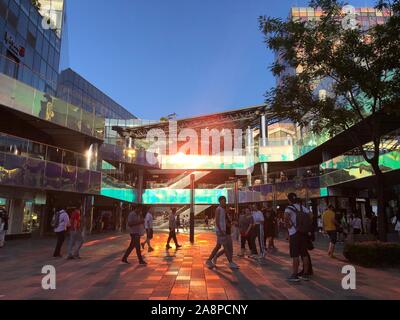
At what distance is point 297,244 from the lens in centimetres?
741

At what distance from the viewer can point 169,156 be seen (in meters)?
43.5

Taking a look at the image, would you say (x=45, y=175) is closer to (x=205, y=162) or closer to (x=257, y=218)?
(x=257, y=218)

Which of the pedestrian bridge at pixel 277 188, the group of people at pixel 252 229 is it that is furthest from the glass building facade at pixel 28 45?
the pedestrian bridge at pixel 277 188

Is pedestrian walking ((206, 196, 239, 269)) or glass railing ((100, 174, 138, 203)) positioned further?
glass railing ((100, 174, 138, 203))

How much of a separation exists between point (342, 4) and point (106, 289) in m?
11.3

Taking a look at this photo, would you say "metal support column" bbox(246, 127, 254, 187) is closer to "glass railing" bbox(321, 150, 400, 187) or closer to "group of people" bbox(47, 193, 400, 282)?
"glass railing" bbox(321, 150, 400, 187)

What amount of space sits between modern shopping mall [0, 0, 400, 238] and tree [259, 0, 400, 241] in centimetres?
159

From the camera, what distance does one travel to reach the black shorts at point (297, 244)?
7.38m

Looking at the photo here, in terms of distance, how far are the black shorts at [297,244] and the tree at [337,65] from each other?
193 inches

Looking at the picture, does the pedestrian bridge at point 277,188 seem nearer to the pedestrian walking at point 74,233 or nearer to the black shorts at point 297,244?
the black shorts at point 297,244

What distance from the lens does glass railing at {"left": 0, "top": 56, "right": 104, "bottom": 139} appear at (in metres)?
17.4

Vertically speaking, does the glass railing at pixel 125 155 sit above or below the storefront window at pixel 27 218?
above

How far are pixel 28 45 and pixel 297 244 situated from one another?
86.2 feet

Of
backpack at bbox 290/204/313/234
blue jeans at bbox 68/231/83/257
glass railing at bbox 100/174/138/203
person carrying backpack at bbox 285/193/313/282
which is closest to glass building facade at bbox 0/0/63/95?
glass railing at bbox 100/174/138/203
